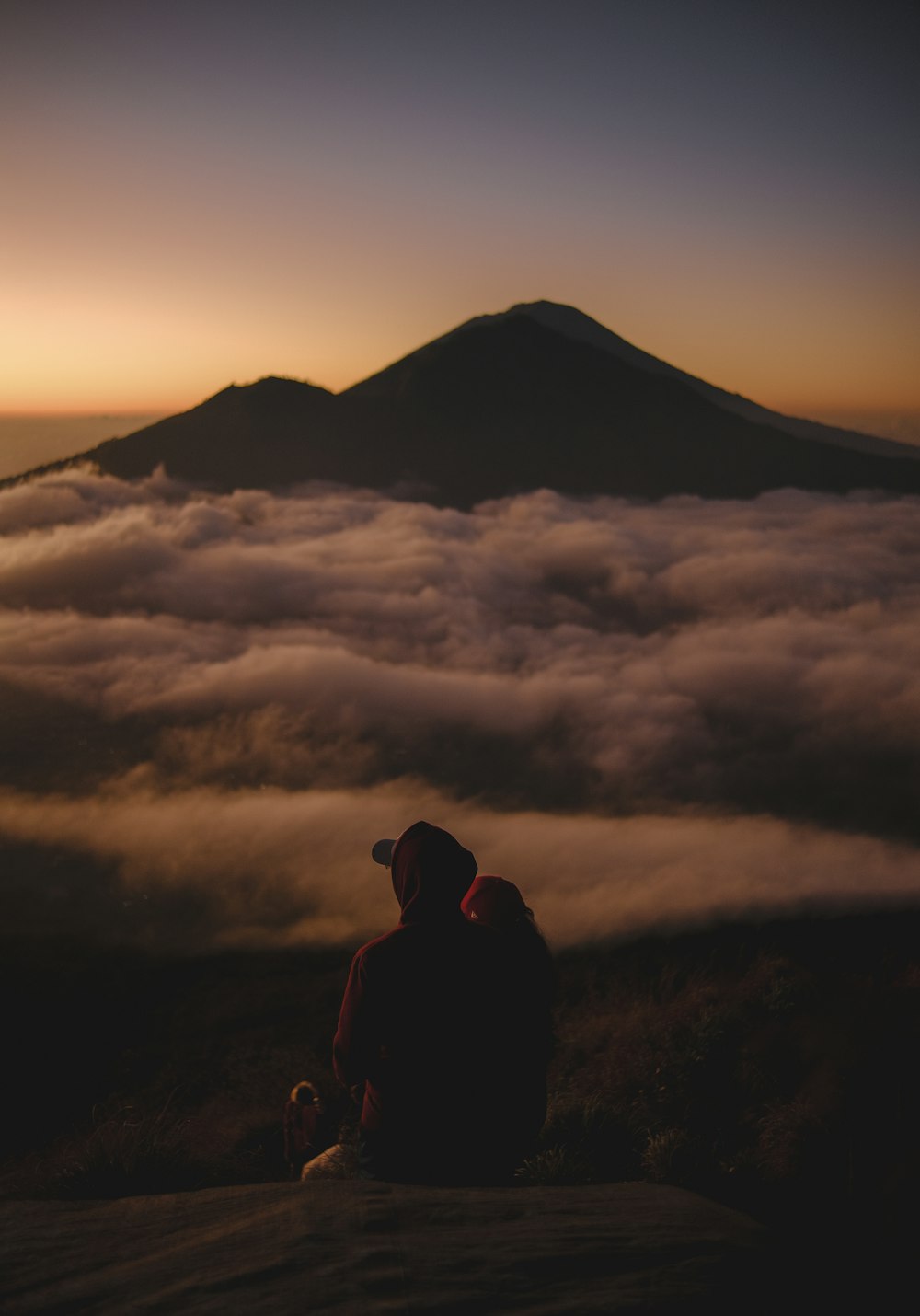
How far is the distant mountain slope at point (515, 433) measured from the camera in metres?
178

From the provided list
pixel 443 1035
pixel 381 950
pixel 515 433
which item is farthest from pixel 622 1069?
pixel 515 433

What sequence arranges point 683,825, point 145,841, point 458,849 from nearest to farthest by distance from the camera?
point 458,849 → point 683,825 → point 145,841

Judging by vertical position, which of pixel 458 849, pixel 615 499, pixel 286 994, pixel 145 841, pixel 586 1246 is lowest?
pixel 286 994

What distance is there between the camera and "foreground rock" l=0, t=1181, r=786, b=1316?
131 centimetres

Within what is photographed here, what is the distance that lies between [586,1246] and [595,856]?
227 feet

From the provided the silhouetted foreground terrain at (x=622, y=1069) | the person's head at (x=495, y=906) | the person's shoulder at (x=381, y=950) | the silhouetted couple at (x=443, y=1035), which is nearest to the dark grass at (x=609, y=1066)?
the silhouetted foreground terrain at (x=622, y=1069)


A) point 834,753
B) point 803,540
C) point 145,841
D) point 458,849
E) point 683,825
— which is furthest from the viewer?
point 803,540

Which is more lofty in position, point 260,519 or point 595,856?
point 260,519

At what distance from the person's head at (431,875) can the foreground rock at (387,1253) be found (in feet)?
2.15

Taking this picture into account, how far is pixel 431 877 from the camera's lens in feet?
7.29

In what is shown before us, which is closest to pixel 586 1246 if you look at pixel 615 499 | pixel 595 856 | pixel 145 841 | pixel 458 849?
pixel 458 849

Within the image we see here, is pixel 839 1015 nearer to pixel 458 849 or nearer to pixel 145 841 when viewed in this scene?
pixel 458 849

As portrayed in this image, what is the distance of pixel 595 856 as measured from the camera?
67.6 metres

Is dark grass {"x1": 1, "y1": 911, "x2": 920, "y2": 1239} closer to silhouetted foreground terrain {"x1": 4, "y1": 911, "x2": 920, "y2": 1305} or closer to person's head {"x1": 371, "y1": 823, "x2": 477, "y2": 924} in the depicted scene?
silhouetted foreground terrain {"x1": 4, "y1": 911, "x2": 920, "y2": 1305}
